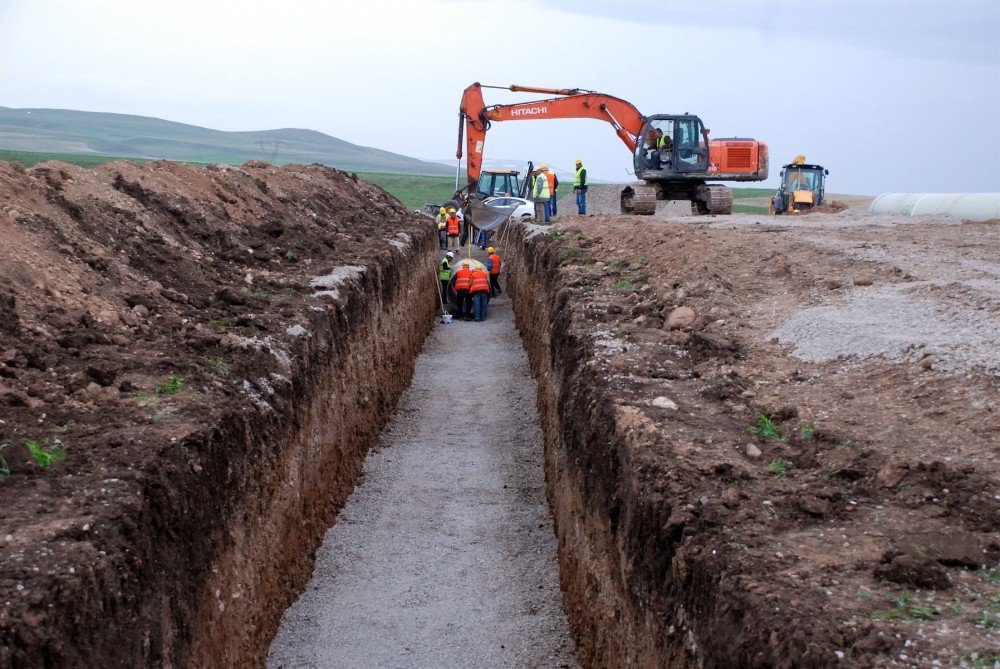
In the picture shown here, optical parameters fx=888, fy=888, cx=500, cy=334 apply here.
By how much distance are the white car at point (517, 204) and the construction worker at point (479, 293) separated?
7058mm

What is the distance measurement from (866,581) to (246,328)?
18.1 ft

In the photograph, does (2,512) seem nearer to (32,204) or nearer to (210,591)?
(210,591)

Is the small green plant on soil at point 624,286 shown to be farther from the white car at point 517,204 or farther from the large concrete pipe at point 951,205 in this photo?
the white car at point 517,204

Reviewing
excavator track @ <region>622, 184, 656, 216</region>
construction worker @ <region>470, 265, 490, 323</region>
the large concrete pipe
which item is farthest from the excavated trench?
the large concrete pipe

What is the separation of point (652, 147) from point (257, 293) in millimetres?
14098

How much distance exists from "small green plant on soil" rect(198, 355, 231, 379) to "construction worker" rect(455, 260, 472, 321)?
42.5ft

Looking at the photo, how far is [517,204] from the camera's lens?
2764cm

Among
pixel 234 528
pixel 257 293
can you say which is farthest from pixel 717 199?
pixel 234 528

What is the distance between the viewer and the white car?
26672 mm

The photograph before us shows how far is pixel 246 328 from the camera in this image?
755 centimetres

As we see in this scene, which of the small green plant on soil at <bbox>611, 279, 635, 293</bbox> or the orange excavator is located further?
the orange excavator

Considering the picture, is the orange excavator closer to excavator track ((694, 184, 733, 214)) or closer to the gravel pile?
excavator track ((694, 184, 733, 214))

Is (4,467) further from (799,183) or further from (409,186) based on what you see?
(409,186)

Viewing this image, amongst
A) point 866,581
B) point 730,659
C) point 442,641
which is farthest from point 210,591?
point 866,581
